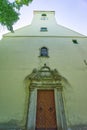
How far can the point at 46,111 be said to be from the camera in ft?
25.4

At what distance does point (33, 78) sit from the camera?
863cm

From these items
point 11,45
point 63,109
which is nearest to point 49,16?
point 11,45

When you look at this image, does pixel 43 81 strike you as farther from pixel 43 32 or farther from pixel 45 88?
pixel 43 32

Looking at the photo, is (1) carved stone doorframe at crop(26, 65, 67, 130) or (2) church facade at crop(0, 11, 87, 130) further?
(2) church facade at crop(0, 11, 87, 130)

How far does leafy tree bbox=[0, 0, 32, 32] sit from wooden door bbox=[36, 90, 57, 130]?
395 centimetres

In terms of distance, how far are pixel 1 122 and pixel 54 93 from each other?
9.28 feet

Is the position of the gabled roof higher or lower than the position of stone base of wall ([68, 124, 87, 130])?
higher

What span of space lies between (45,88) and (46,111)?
3.90 ft

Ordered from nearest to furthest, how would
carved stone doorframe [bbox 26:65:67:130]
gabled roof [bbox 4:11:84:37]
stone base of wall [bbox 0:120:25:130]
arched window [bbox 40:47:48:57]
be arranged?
stone base of wall [bbox 0:120:25:130]
carved stone doorframe [bbox 26:65:67:130]
arched window [bbox 40:47:48:57]
gabled roof [bbox 4:11:84:37]

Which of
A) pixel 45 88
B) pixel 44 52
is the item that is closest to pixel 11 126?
pixel 45 88

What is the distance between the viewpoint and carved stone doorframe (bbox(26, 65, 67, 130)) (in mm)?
7199

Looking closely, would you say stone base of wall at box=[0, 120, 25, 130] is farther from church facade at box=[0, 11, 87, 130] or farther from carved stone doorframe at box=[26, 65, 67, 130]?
carved stone doorframe at box=[26, 65, 67, 130]

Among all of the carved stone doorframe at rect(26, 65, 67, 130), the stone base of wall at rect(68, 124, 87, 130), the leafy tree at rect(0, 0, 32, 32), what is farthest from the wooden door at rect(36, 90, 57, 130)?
the leafy tree at rect(0, 0, 32, 32)

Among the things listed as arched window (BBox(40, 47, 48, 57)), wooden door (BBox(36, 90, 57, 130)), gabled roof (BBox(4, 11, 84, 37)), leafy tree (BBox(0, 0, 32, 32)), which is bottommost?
wooden door (BBox(36, 90, 57, 130))
